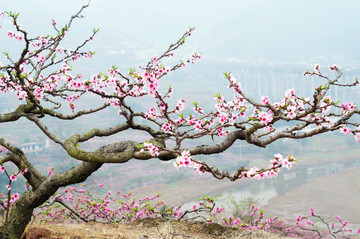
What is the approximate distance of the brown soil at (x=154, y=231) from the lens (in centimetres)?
502

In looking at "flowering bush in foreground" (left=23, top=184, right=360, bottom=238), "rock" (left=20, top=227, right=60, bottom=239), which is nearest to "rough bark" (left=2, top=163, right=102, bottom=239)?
"rock" (left=20, top=227, right=60, bottom=239)

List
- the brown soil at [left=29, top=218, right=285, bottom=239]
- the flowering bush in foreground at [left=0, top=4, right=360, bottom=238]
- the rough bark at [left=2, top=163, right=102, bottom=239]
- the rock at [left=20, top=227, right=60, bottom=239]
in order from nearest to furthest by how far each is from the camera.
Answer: the flowering bush in foreground at [left=0, top=4, right=360, bottom=238], the rock at [left=20, top=227, right=60, bottom=239], the rough bark at [left=2, top=163, right=102, bottom=239], the brown soil at [left=29, top=218, right=285, bottom=239]

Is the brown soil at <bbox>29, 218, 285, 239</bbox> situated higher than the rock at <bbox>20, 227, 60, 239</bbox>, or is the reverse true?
the rock at <bbox>20, 227, 60, 239</bbox>

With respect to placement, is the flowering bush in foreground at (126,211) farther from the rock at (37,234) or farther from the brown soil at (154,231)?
the rock at (37,234)

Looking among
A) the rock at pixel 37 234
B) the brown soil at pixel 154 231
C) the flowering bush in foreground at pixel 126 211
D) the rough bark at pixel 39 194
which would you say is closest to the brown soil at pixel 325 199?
the flowering bush in foreground at pixel 126 211

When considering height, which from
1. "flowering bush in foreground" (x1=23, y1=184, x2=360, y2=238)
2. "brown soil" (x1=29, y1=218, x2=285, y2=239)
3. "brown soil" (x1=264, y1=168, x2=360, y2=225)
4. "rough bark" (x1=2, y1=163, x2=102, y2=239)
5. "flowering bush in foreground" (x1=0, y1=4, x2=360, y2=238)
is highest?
"flowering bush in foreground" (x1=0, y1=4, x2=360, y2=238)

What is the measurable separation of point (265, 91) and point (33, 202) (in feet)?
210

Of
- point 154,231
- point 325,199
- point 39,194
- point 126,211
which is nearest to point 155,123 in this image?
point 154,231

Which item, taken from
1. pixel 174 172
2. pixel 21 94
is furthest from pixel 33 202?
pixel 174 172

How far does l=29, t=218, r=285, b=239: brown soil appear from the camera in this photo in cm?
502

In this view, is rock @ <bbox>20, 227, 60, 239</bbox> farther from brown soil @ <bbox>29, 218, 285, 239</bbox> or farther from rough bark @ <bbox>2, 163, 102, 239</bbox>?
rough bark @ <bbox>2, 163, 102, 239</bbox>

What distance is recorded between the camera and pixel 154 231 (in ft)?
17.4

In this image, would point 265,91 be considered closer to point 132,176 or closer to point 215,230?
point 132,176

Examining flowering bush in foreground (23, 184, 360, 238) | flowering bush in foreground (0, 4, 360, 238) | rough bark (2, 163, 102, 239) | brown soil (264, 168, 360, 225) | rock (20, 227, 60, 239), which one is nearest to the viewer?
flowering bush in foreground (0, 4, 360, 238)
